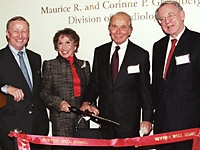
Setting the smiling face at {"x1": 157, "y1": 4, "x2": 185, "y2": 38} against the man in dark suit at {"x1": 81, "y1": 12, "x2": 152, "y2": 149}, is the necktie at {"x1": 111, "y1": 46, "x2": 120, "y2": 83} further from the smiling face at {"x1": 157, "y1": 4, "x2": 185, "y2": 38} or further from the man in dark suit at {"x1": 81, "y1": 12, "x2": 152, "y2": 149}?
the smiling face at {"x1": 157, "y1": 4, "x2": 185, "y2": 38}

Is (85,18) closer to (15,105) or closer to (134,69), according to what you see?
(134,69)

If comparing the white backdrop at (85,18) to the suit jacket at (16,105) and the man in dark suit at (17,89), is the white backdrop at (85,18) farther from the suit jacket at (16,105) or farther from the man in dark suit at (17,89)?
the suit jacket at (16,105)

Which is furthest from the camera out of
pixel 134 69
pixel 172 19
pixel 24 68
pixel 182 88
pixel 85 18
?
pixel 85 18

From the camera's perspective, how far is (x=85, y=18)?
4.07 metres

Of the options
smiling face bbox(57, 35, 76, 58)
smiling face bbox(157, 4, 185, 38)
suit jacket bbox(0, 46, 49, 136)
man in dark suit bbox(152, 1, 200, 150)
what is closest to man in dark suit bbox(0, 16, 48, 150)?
suit jacket bbox(0, 46, 49, 136)

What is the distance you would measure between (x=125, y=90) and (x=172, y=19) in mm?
719

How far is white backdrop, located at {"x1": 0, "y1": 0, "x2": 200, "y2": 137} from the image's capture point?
3900 millimetres

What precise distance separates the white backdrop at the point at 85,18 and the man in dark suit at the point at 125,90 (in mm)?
631

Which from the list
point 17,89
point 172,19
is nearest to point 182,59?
point 172,19

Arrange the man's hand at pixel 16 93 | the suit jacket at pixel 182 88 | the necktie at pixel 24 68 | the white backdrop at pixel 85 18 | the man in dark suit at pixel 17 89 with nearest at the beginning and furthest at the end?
the suit jacket at pixel 182 88, the man's hand at pixel 16 93, the man in dark suit at pixel 17 89, the necktie at pixel 24 68, the white backdrop at pixel 85 18

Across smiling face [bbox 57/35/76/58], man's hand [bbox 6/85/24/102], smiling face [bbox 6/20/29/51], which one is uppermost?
smiling face [bbox 6/20/29/51]

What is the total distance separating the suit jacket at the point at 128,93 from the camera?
326 centimetres

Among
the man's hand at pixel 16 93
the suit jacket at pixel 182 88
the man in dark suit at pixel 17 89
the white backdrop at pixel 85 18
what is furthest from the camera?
the white backdrop at pixel 85 18

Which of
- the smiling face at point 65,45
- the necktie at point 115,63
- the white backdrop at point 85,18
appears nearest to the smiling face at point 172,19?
the necktie at point 115,63
